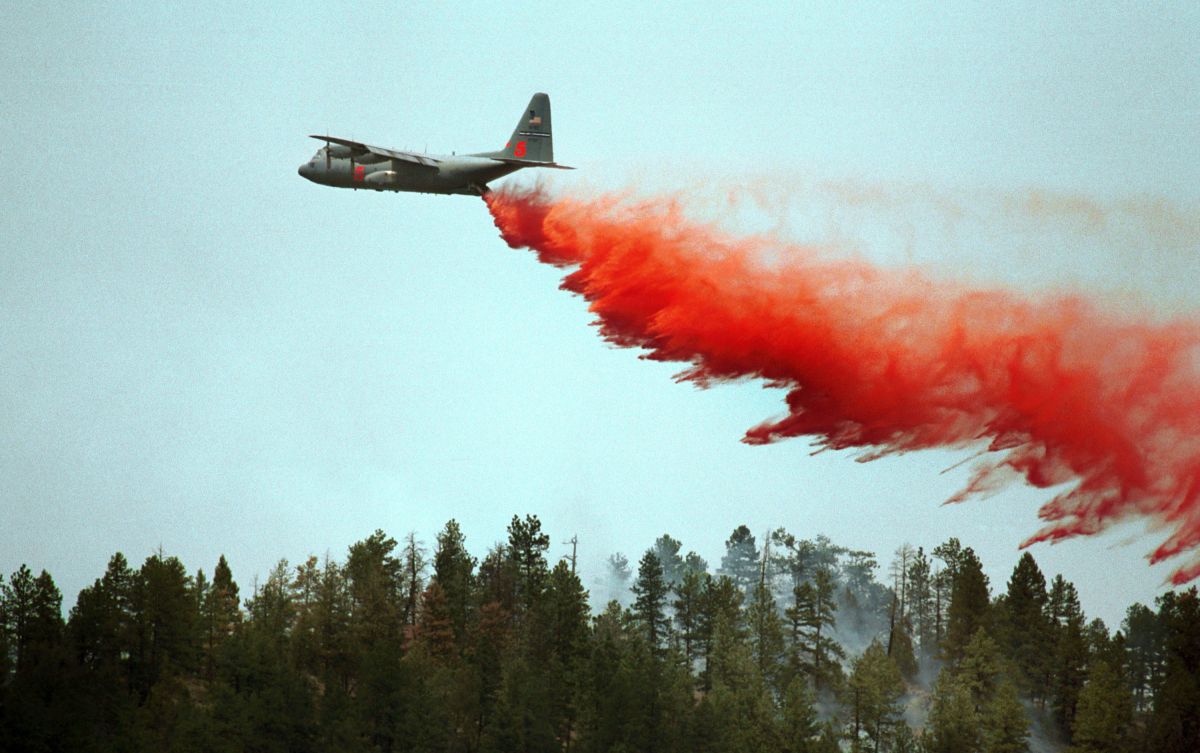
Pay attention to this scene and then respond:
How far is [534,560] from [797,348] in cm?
3292

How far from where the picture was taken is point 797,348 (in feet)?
251

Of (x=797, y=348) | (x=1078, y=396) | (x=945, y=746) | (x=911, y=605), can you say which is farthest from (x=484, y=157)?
(x=911, y=605)

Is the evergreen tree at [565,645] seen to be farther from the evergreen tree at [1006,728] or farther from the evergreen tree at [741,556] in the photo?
the evergreen tree at [741,556]

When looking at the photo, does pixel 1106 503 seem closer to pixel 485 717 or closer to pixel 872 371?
pixel 872 371

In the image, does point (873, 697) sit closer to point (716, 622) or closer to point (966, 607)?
point (716, 622)

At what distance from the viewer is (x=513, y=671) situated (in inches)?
3374

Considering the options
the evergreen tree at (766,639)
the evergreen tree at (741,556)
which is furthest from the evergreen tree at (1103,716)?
the evergreen tree at (741,556)

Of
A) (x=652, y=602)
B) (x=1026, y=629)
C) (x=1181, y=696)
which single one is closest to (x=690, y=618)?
(x=652, y=602)

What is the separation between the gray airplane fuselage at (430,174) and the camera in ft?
253

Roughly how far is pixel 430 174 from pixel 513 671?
26.7 metres

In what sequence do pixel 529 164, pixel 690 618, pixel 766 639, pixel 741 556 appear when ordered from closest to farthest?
pixel 529 164
pixel 766 639
pixel 690 618
pixel 741 556

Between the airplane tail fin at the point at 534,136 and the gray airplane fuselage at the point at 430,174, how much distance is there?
3153mm

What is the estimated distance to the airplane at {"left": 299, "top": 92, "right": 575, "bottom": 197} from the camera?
77.2m

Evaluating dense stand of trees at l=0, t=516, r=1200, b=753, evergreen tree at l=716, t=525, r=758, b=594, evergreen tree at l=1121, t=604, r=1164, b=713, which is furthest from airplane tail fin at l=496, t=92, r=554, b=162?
evergreen tree at l=716, t=525, r=758, b=594
